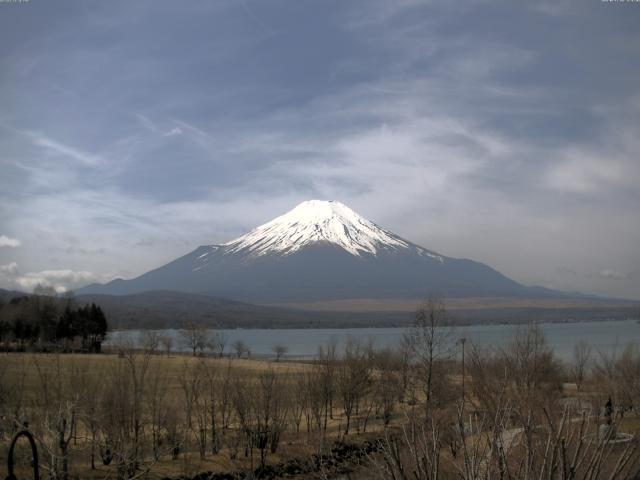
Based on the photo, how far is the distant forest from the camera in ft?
257

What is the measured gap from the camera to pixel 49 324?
83750 mm

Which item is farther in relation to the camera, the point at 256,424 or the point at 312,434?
the point at 312,434

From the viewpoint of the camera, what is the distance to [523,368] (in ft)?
92.7

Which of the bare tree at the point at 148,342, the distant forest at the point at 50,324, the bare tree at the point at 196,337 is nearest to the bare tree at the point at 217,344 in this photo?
the bare tree at the point at 196,337

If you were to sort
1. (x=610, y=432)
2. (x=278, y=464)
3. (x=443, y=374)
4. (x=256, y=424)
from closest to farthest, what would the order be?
1. (x=610, y=432)
2. (x=278, y=464)
3. (x=256, y=424)
4. (x=443, y=374)

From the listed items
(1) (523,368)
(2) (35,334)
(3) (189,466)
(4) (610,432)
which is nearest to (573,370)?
(1) (523,368)

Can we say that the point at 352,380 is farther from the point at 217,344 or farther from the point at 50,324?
the point at 217,344

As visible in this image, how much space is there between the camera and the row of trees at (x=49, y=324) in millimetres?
78438

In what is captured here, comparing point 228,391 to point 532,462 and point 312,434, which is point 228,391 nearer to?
point 312,434

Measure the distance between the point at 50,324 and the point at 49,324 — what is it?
0.25 meters

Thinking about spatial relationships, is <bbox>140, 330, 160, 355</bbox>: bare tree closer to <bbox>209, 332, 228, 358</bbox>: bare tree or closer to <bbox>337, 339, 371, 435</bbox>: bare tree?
<bbox>337, 339, 371, 435</bbox>: bare tree

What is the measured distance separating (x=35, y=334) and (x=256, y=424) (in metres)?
62.6

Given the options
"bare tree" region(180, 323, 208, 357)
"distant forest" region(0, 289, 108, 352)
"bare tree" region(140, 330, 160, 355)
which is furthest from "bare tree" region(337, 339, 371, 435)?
"bare tree" region(180, 323, 208, 357)

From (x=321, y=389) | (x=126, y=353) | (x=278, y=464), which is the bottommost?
(x=278, y=464)
